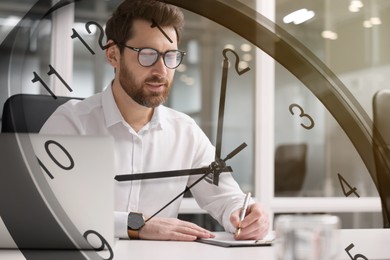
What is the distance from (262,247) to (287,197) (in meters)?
2.55

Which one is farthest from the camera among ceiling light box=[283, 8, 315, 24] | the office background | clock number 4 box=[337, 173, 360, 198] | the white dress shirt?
clock number 4 box=[337, 173, 360, 198]

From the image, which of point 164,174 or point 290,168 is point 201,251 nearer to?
point 164,174

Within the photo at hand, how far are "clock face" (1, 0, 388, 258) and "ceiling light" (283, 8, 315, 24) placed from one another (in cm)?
10

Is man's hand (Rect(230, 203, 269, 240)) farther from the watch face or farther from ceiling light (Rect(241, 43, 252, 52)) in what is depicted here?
ceiling light (Rect(241, 43, 252, 52))

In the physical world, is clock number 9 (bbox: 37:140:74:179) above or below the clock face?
below

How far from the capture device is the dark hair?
3.11 metres

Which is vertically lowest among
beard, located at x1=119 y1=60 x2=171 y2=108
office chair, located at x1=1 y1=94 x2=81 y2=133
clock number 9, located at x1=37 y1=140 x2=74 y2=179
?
clock number 9, located at x1=37 y1=140 x2=74 y2=179

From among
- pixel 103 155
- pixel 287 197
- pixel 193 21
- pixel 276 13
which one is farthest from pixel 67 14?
pixel 103 155

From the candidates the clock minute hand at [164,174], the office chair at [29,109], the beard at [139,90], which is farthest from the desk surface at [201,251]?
the beard at [139,90]

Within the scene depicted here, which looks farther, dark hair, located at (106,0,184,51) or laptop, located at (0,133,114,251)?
dark hair, located at (106,0,184,51)

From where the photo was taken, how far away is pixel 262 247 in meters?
1.56

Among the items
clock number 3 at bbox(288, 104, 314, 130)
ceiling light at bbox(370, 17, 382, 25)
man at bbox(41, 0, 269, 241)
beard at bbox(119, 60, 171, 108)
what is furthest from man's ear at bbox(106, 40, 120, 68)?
ceiling light at bbox(370, 17, 382, 25)

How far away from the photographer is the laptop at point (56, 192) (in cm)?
133

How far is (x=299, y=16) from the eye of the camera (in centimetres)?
415
